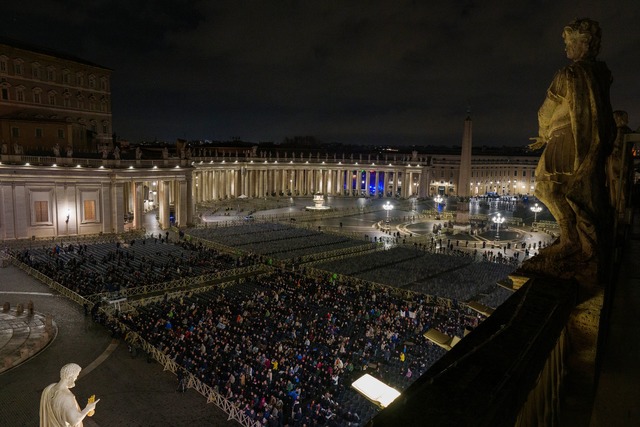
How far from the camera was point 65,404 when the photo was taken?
647 cm

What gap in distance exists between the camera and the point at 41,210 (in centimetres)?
5038

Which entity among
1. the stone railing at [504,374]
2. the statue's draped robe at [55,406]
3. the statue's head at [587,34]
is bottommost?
the statue's draped robe at [55,406]

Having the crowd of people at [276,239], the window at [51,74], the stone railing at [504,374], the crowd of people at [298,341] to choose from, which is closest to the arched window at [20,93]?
the window at [51,74]

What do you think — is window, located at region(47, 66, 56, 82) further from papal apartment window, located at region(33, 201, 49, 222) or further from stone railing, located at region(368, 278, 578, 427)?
stone railing, located at region(368, 278, 578, 427)

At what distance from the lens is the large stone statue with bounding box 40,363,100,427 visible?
6.45m

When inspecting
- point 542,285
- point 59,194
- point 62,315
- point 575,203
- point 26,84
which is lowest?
point 62,315

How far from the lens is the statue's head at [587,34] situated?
5.93 m

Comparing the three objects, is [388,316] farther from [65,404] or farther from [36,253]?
[36,253]

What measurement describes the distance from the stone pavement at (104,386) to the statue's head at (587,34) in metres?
15.9

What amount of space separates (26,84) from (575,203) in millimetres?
70160

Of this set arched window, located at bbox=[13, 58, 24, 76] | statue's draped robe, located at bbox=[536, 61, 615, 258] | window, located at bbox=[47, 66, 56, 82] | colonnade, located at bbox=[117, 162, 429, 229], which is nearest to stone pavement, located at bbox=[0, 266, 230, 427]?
statue's draped robe, located at bbox=[536, 61, 615, 258]

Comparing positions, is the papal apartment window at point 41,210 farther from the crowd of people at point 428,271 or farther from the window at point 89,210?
the crowd of people at point 428,271

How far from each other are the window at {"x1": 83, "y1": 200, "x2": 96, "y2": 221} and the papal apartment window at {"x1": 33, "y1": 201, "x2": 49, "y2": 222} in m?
3.98

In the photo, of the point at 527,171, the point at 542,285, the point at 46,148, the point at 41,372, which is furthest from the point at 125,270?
the point at 527,171
